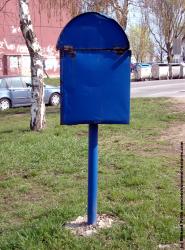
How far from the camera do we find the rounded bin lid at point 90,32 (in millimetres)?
4055

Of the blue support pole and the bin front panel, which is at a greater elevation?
the bin front panel

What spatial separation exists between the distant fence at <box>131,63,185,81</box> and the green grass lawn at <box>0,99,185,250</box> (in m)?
29.2

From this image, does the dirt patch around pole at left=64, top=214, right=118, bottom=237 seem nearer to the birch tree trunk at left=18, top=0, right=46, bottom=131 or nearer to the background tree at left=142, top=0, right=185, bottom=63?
the birch tree trunk at left=18, top=0, right=46, bottom=131

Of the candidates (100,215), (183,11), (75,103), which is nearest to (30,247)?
(100,215)

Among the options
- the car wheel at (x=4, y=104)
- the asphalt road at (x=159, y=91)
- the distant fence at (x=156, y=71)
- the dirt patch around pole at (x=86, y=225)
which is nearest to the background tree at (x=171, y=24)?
the distant fence at (x=156, y=71)

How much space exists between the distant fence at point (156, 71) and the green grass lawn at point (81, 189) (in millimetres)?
29246

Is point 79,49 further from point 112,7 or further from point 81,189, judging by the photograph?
point 112,7

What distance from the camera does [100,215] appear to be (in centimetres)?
466

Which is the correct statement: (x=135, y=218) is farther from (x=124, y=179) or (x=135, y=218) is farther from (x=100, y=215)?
(x=124, y=179)

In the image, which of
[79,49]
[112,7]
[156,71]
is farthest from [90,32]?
[156,71]

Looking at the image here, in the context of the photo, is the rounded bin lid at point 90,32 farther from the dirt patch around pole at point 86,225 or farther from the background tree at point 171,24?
the background tree at point 171,24

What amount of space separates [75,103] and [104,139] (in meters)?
5.46

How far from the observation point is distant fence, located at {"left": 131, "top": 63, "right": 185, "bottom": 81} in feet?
128

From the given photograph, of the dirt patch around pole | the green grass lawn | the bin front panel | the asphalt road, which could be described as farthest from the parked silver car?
the bin front panel
